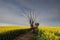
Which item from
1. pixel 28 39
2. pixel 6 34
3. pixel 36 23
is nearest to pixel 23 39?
pixel 28 39

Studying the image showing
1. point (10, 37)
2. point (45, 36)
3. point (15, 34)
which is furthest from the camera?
point (15, 34)

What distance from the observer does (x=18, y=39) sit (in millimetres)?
28219

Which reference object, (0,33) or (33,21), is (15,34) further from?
(33,21)

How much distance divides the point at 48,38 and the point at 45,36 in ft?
1.42

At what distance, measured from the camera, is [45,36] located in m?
25.6

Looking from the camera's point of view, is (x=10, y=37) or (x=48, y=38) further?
(x=10, y=37)

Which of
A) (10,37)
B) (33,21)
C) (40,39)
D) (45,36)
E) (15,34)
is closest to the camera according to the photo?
(40,39)

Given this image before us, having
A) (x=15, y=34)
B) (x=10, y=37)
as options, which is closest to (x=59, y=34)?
(x=15, y=34)

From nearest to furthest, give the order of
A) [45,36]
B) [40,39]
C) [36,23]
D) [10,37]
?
[40,39] < [45,36] < [10,37] < [36,23]

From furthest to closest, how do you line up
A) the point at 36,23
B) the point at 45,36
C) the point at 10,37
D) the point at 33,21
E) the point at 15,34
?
1. the point at 33,21
2. the point at 36,23
3. the point at 15,34
4. the point at 10,37
5. the point at 45,36

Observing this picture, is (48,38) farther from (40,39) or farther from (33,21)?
(33,21)

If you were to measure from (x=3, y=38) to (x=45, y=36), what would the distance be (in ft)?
14.6

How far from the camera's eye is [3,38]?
1022 inches

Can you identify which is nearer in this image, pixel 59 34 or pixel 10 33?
pixel 10 33
